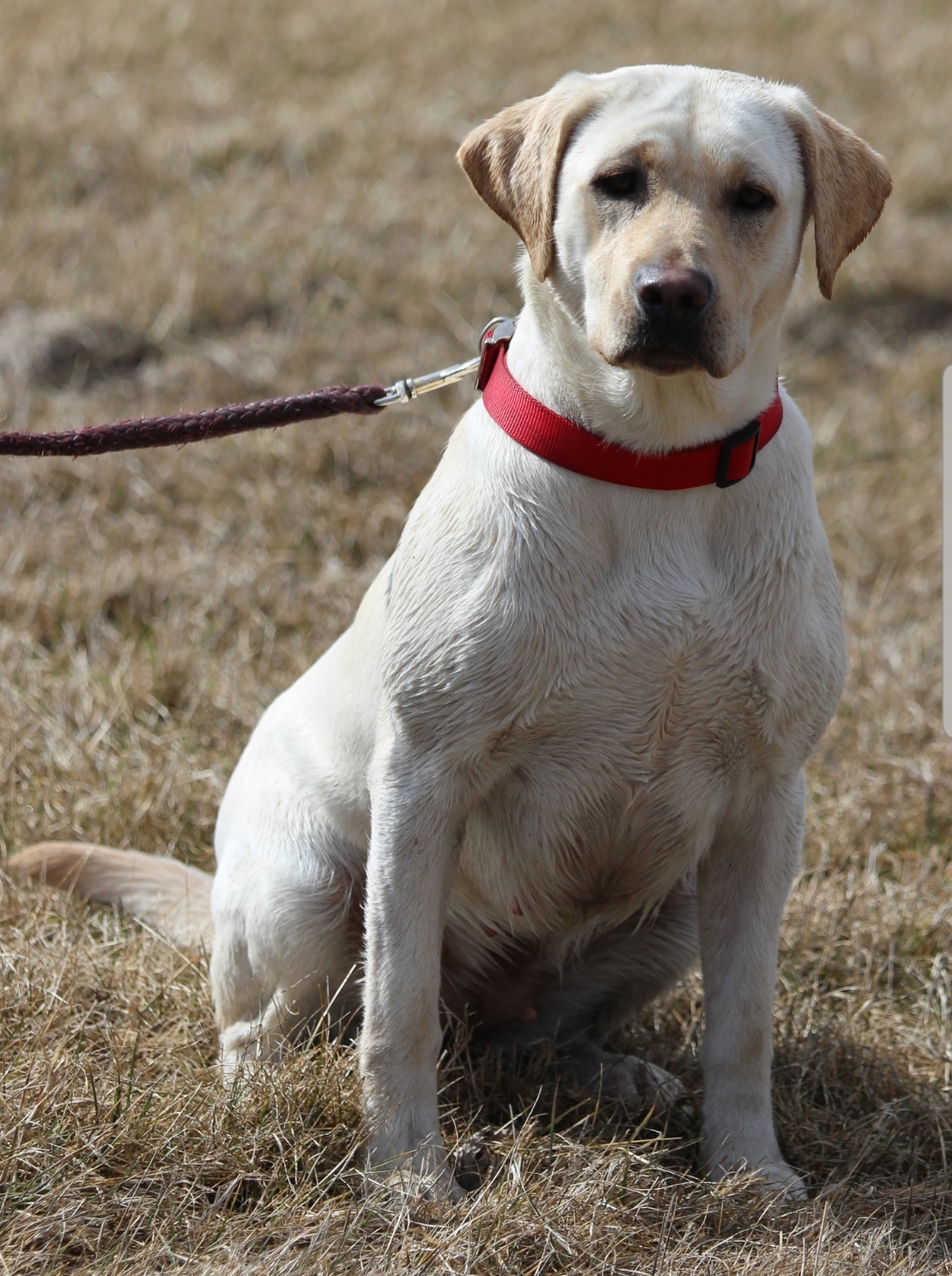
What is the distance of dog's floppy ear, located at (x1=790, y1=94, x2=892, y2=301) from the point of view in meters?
2.37

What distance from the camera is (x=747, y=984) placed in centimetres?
257

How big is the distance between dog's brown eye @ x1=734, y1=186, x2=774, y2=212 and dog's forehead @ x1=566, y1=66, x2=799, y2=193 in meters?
0.03

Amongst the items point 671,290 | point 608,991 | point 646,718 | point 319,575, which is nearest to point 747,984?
point 608,991

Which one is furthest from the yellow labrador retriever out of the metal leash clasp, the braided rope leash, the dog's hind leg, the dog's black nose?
the braided rope leash

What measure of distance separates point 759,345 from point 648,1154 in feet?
4.28

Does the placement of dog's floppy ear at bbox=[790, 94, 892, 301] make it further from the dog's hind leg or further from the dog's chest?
the dog's hind leg

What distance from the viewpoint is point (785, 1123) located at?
2750mm

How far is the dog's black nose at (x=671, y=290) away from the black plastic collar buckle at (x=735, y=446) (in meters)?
0.27

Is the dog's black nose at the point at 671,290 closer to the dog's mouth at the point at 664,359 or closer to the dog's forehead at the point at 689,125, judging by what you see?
the dog's mouth at the point at 664,359

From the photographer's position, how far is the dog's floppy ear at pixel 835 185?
237cm

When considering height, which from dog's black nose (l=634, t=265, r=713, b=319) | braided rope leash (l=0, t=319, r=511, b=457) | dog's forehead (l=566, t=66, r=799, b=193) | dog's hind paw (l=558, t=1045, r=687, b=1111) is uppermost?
dog's forehead (l=566, t=66, r=799, b=193)

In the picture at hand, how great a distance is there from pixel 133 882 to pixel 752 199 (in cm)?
178

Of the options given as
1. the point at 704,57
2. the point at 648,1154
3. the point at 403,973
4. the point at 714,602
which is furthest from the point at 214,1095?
the point at 704,57

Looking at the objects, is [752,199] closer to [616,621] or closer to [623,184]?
[623,184]
